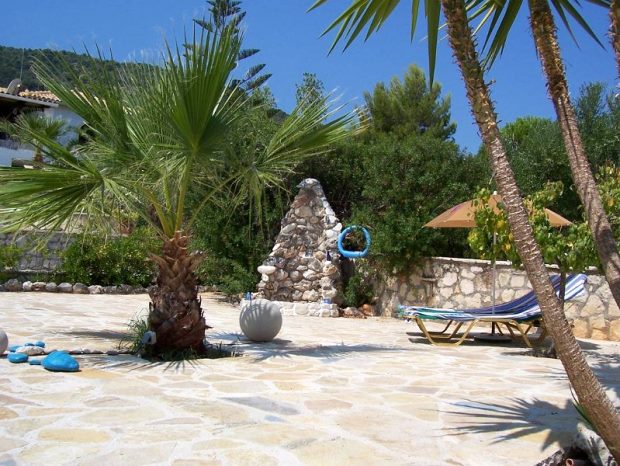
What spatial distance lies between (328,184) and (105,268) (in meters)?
5.80

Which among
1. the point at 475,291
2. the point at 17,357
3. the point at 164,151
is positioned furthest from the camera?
the point at 475,291

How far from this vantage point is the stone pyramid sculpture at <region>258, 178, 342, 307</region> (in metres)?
13.4

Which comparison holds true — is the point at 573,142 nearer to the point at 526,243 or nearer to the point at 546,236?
the point at 526,243

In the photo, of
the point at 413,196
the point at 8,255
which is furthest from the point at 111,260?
the point at 413,196

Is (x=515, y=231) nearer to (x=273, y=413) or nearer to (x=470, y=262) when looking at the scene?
(x=273, y=413)

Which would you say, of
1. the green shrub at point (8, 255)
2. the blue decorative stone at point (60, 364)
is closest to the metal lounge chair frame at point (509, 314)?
the blue decorative stone at point (60, 364)

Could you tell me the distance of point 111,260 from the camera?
14.9 meters

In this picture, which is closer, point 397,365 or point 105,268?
point 397,365

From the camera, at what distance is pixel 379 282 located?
13086mm

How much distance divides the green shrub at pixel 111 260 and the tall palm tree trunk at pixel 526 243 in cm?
1227

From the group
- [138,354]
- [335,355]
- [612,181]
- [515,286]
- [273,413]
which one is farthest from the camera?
[515,286]

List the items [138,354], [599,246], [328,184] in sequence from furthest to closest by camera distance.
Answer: [328,184]
[138,354]
[599,246]

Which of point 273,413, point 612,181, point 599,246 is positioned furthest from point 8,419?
point 612,181

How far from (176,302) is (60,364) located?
1.34 metres
